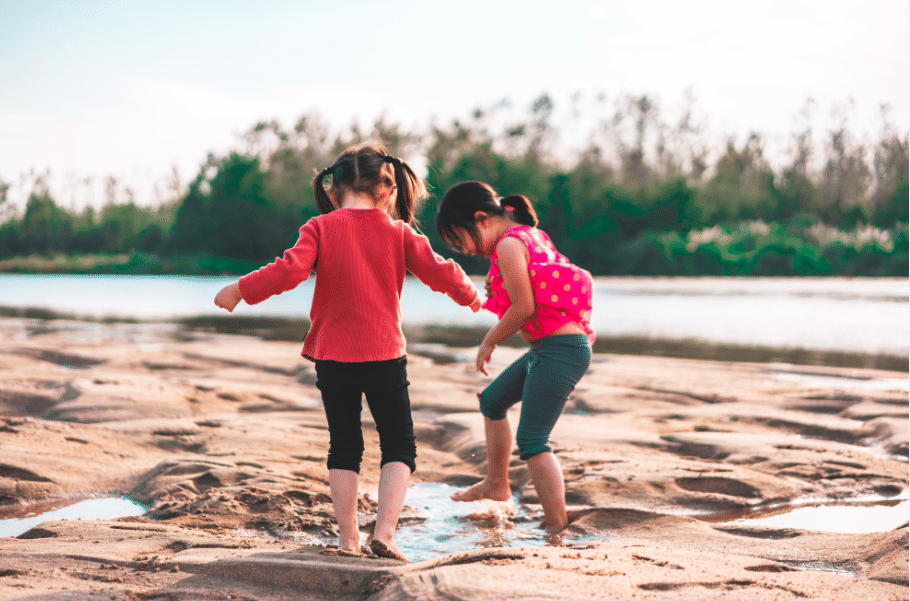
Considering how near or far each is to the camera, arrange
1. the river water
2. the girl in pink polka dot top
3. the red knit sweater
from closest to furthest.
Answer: the red knit sweater
the girl in pink polka dot top
the river water

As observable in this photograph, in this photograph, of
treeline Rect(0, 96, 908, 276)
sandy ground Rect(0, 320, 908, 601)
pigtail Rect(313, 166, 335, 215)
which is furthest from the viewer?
treeline Rect(0, 96, 908, 276)

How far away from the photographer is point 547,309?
3.03 metres

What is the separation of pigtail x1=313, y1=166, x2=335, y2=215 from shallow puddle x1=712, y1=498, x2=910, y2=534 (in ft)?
6.46

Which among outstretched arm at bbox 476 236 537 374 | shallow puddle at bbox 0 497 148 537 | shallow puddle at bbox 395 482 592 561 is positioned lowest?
shallow puddle at bbox 0 497 148 537

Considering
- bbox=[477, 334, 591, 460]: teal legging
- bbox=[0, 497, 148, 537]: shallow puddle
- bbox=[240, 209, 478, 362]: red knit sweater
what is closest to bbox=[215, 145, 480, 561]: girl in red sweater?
bbox=[240, 209, 478, 362]: red knit sweater

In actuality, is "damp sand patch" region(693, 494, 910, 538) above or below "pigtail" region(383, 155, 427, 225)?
below

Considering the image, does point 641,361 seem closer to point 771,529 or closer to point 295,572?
point 771,529

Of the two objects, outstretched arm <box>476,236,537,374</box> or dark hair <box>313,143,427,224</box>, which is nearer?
dark hair <box>313,143,427,224</box>

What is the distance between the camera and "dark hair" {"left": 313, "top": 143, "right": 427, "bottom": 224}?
2.74 m

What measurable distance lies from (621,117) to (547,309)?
152 feet

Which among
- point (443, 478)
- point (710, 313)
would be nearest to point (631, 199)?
point (710, 313)

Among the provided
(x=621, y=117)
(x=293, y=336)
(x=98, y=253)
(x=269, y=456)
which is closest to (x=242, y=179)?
(x=98, y=253)

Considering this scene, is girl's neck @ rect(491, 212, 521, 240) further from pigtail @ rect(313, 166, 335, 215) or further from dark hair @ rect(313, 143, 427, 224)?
pigtail @ rect(313, 166, 335, 215)

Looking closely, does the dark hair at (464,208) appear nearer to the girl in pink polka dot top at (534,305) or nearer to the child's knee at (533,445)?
the girl in pink polka dot top at (534,305)
